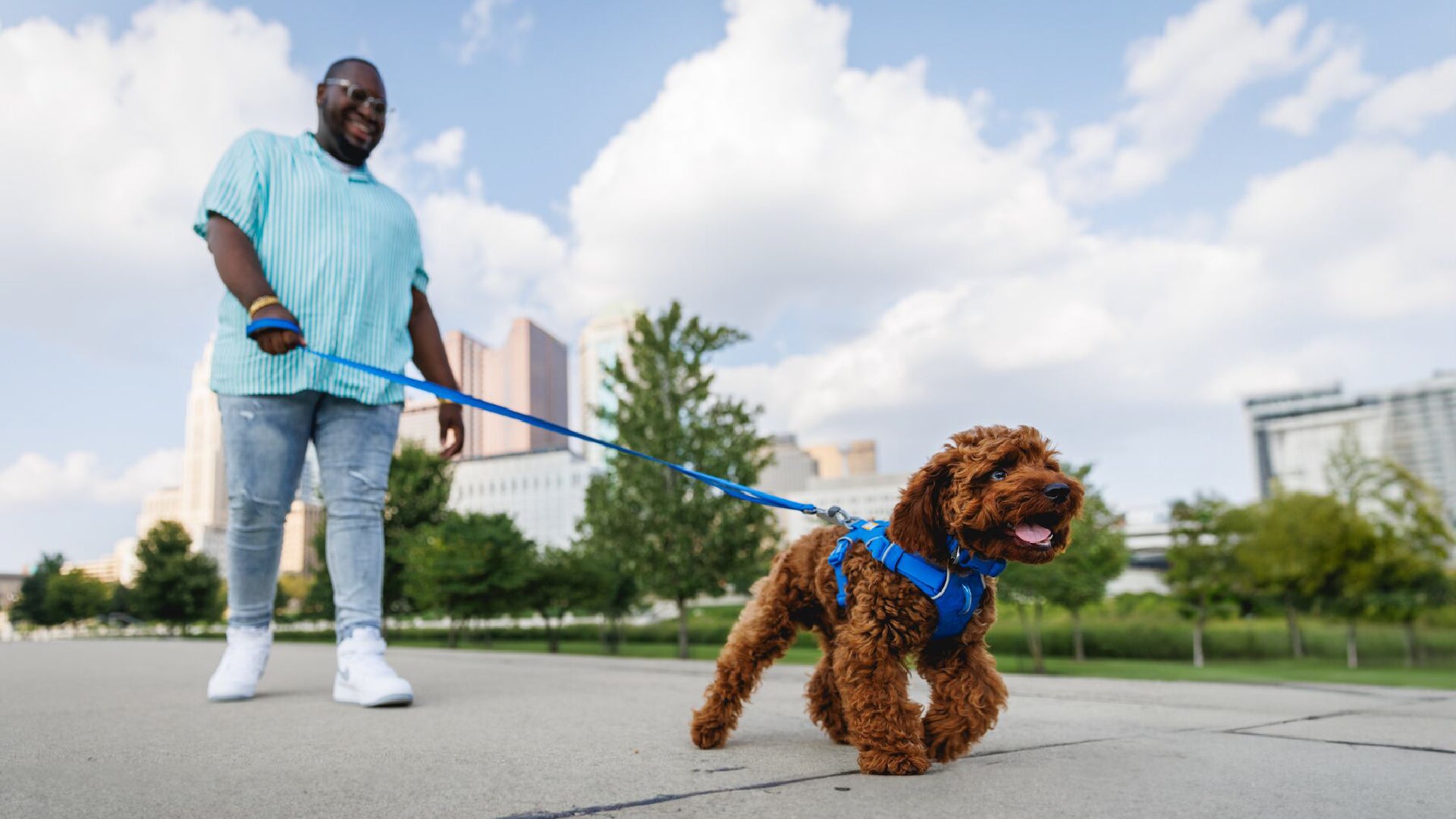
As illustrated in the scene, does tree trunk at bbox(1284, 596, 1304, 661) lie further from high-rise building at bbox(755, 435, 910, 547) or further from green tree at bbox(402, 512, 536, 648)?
high-rise building at bbox(755, 435, 910, 547)

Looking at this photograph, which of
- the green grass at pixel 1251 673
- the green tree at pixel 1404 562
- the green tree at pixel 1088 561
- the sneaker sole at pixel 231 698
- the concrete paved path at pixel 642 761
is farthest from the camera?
the green tree at pixel 1404 562

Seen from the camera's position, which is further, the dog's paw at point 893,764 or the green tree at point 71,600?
the green tree at point 71,600

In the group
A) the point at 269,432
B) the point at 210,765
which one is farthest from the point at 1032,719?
the point at 269,432

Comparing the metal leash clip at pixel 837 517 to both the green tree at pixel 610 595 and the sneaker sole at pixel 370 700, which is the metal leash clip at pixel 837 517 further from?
the green tree at pixel 610 595

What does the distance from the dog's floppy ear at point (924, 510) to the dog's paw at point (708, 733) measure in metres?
0.93

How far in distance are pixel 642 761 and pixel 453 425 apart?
103 inches

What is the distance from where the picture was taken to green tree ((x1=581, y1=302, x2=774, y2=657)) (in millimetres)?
19344

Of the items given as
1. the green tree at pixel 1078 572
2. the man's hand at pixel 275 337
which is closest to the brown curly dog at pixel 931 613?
the man's hand at pixel 275 337

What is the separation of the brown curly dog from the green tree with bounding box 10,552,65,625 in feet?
218

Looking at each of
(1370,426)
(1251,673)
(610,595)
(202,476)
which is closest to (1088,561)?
(1251,673)

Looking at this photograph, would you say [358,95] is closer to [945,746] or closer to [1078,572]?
[945,746]

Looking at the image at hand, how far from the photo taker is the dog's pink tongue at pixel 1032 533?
8.27ft

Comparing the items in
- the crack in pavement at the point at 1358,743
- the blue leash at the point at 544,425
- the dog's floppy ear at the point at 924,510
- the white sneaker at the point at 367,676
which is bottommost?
the crack in pavement at the point at 1358,743

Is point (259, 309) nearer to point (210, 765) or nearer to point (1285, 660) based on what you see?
point (210, 765)
